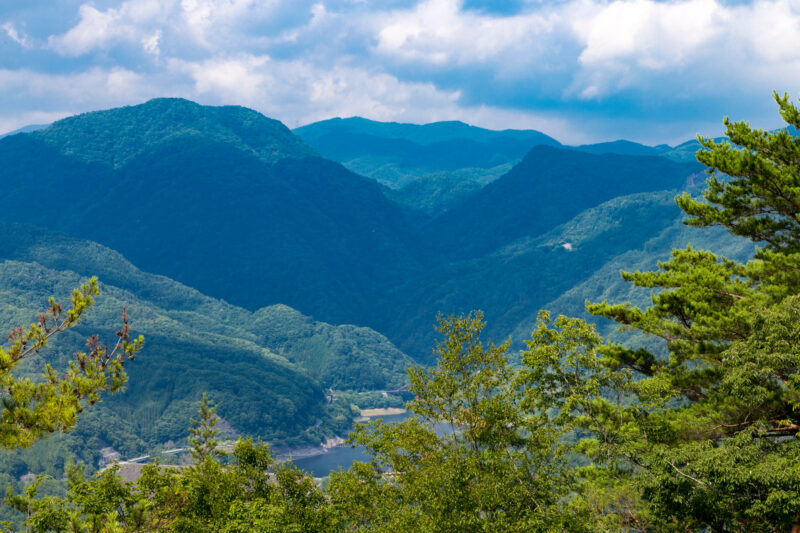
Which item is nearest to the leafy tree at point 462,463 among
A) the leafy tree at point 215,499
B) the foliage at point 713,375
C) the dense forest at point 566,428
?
the dense forest at point 566,428

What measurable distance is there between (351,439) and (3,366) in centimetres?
1606

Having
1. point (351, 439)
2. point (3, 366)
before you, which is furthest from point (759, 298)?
point (3, 366)

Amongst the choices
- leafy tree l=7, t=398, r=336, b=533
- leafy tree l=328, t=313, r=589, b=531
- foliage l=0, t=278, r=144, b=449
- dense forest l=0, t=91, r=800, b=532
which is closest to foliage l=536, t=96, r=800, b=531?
dense forest l=0, t=91, r=800, b=532

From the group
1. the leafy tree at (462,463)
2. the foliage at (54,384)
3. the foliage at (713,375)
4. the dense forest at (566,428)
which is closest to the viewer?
the foliage at (54,384)

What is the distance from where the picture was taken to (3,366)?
52.7 ft

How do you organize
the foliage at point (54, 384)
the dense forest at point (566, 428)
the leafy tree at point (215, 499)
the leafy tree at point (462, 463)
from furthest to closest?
the leafy tree at point (215, 499) → the leafy tree at point (462, 463) → the dense forest at point (566, 428) → the foliage at point (54, 384)

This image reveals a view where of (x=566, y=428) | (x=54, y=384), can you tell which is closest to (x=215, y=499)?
(x=54, y=384)


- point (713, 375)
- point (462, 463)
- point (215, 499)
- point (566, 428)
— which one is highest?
point (713, 375)

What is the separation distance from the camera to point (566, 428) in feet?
91.1

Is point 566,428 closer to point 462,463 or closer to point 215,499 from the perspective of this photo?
point 462,463

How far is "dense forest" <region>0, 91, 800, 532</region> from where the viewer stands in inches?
774

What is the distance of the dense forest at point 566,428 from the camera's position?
1966 cm

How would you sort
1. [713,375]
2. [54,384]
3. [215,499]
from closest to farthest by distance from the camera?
[54,384], [215,499], [713,375]

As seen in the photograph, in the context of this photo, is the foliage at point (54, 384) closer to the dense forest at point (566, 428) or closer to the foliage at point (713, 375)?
the dense forest at point (566, 428)
